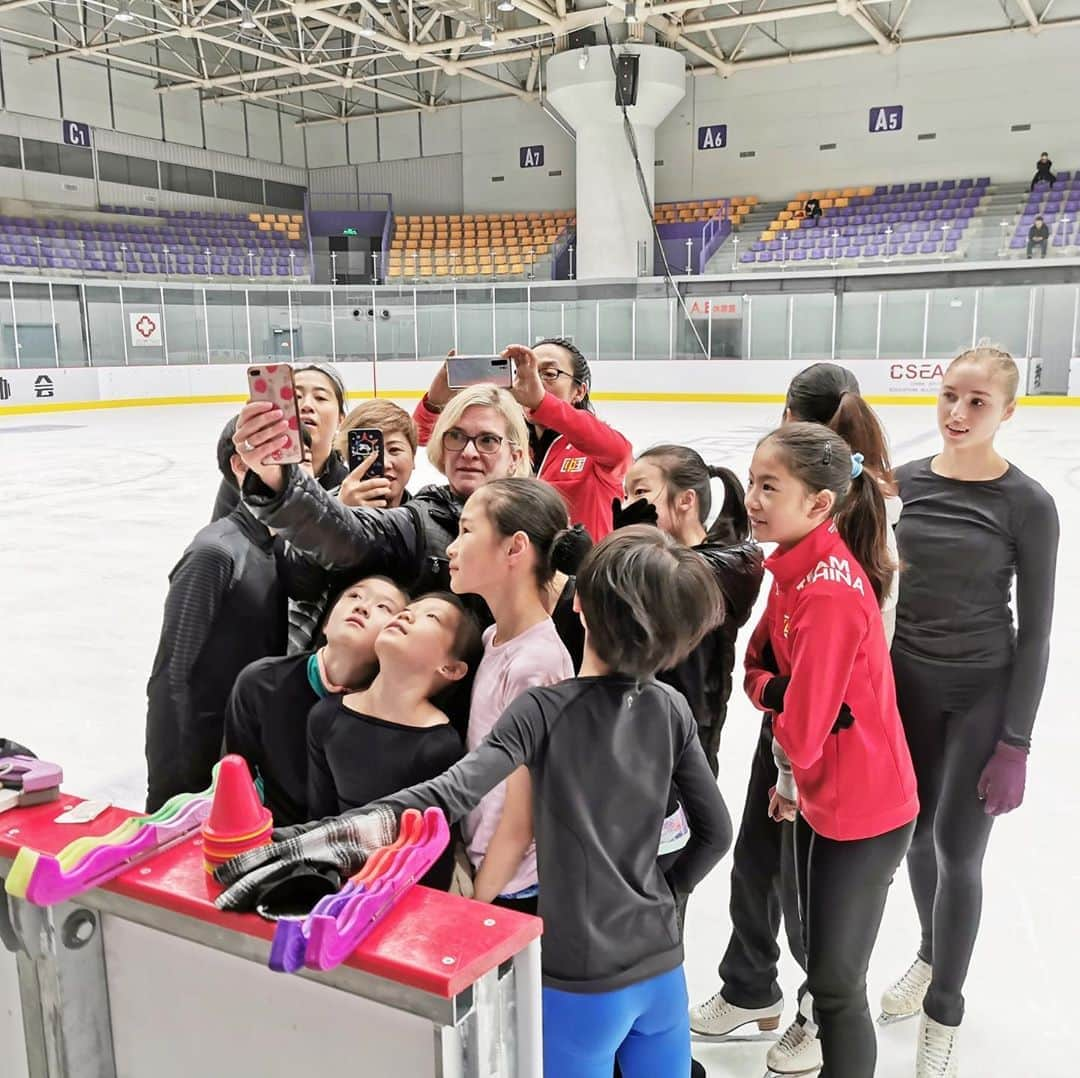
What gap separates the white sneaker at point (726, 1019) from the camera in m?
2.18

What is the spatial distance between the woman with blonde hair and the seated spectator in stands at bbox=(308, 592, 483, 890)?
0.24 metres

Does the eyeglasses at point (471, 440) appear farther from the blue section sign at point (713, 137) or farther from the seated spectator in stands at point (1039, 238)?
the blue section sign at point (713, 137)

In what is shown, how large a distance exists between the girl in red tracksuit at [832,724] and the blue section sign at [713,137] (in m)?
26.2

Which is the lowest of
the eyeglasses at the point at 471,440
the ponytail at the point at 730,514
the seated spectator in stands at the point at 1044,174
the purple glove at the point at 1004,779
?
the purple glove at the point at 1004,779

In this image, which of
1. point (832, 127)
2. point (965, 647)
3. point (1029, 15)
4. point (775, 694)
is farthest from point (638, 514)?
point (832, 127)

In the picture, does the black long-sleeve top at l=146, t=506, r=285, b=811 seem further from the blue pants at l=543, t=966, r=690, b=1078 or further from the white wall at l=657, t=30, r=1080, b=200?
the white wall at l=657, t=30, r=1080, b=200

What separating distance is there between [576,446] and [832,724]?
1.27m

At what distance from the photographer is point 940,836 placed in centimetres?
213

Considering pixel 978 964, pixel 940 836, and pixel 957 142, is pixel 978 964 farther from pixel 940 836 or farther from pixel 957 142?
pixel 957 142

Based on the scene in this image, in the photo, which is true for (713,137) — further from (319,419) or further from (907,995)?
(907,995)

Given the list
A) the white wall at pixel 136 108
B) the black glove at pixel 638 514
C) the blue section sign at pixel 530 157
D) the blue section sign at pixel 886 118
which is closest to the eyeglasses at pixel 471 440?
the black glove at pixel 638 514

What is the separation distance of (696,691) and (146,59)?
95.8 ft

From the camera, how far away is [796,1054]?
2.05 metres

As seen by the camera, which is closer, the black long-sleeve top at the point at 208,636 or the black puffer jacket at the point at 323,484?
the black long-sleeve top at the point at 208,636
